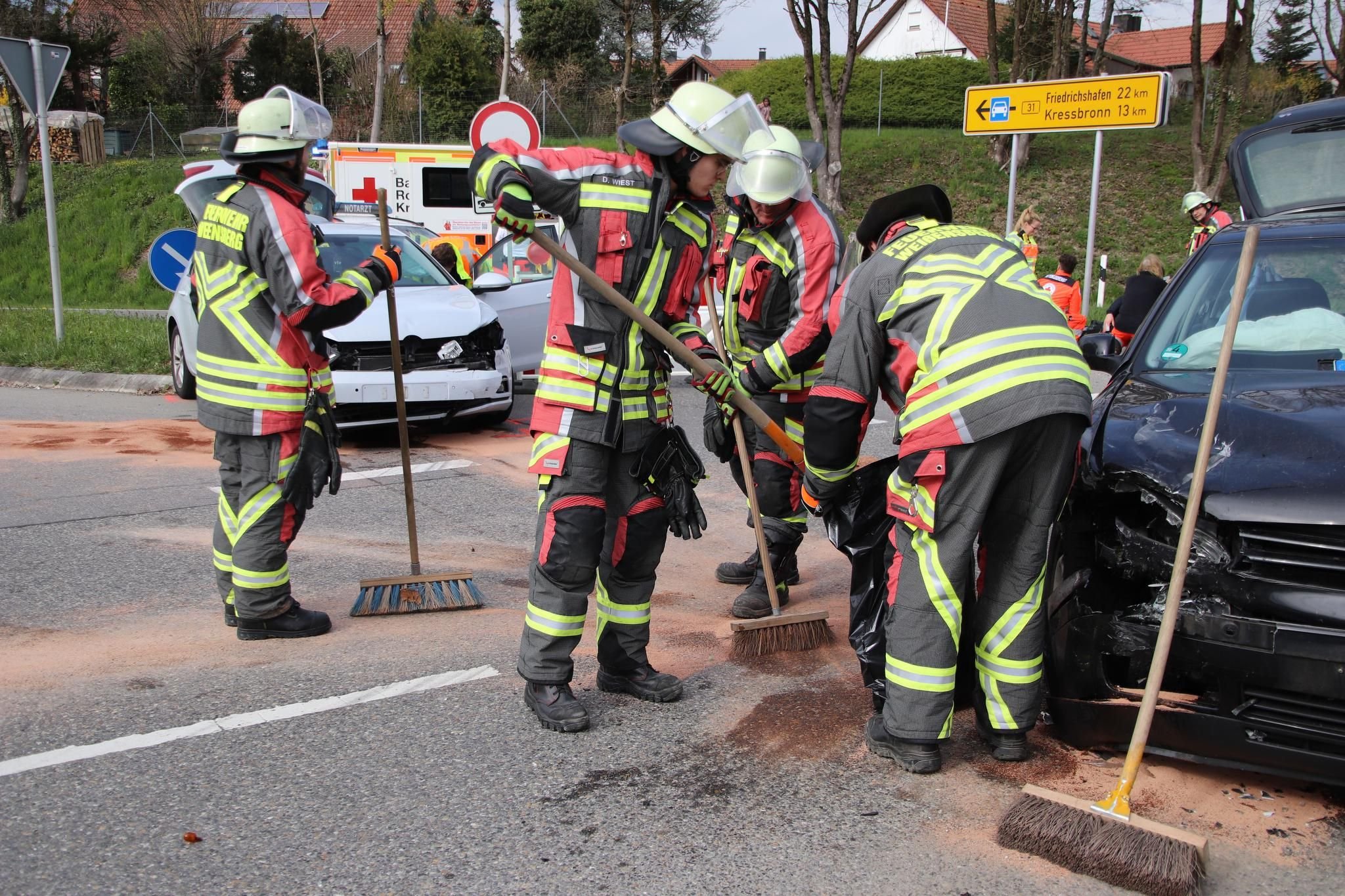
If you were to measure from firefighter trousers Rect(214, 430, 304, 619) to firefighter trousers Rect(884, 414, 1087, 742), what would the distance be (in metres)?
2.55

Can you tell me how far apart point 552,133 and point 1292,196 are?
30.2 metres

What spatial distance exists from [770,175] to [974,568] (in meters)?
1.93

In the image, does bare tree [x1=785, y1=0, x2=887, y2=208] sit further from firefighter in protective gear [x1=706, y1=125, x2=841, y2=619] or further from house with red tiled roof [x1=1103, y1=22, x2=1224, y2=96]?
house with red tiled roof [x1=1103, y1=22, x2=1224, y2=96]

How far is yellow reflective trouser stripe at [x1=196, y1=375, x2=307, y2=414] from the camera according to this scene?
4578 mm

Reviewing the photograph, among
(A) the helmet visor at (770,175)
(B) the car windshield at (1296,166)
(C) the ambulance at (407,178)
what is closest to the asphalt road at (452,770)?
(A) the helmet visor at (770,175)

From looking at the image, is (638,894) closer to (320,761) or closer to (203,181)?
(320,761)

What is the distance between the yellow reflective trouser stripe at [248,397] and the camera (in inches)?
180

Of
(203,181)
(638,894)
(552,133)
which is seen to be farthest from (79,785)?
(552,133)

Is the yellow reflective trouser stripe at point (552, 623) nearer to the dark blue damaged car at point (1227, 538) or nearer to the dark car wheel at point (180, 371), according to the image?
the dark blue damaged car at point (1227, 538)

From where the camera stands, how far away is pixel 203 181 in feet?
22.0

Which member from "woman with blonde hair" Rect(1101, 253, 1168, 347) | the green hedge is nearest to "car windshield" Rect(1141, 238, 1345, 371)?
"woman with blonde hair" Rect(1101, 253, 1168, 347)

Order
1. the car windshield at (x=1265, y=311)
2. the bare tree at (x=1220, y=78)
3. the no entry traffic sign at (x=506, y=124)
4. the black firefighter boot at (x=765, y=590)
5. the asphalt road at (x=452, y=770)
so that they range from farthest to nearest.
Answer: the bare tree at (x=1220, y=78) → the no entry traffic sign at (x=506, y=124) → the black firefighter boot at (x=765, y=590) → the car windshield at (x=1265, y=311) → the asphalt road at (x=452, y=770)

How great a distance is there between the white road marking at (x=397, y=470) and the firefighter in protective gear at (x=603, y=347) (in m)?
4.14

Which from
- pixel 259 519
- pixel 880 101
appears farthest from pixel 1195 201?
pixel 880 101
